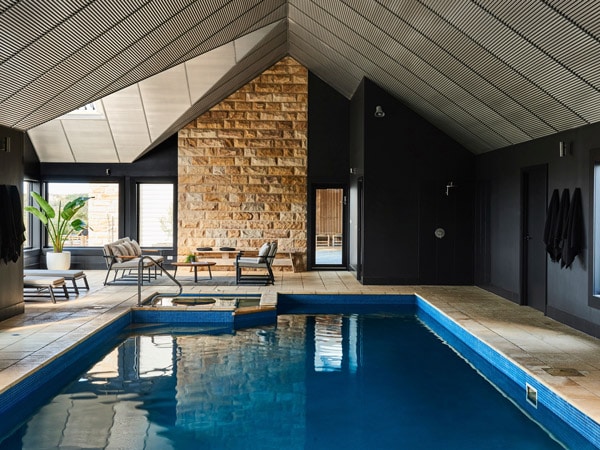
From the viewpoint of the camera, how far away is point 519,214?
9.62 metres

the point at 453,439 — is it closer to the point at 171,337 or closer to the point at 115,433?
the point at 115,433

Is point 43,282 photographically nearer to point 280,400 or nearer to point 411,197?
point 280,400

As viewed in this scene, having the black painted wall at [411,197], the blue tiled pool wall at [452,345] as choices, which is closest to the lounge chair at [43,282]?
the blue tiled pool wall at [452,345]

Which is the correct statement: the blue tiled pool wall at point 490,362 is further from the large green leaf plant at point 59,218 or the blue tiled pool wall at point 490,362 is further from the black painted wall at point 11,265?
the large green leaf plant at point 59,218

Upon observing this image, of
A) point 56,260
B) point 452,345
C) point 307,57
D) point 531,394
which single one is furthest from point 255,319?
point 307,57

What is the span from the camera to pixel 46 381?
5723 mm

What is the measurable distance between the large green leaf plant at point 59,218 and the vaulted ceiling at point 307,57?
1.62 meters

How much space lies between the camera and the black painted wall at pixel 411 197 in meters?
11.8

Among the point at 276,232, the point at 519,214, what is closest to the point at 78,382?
the point at 519,214

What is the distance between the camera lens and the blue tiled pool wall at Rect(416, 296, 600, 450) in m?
4.48

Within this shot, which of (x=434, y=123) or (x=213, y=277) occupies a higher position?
(x=434, y=123)

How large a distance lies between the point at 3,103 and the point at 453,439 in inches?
224

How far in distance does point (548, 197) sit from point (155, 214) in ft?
28.7

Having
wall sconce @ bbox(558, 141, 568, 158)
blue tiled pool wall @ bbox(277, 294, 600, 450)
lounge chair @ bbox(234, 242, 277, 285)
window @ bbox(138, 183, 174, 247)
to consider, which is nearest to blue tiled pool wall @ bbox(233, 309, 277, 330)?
blue tiled pool wall @ bbox(277, 294, 600, 450)
